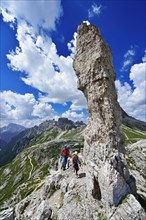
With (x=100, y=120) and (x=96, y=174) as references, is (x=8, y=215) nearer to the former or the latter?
(x=96, y=174)

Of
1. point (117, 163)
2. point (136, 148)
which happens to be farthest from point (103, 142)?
point (136, 148)

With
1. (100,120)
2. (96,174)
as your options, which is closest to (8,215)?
(96,174)

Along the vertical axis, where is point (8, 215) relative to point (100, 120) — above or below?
below

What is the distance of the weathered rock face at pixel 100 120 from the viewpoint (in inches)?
1155

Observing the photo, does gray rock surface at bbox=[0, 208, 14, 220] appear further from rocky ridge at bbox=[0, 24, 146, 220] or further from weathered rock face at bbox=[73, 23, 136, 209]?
weathered rock face at bbox=[73, 23, 136, 209]

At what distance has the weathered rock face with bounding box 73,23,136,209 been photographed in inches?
1155

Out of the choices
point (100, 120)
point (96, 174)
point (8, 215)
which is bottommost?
point (8, 215)

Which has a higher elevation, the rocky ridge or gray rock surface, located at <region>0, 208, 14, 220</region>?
the rocky ridge

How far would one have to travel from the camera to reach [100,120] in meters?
36.7

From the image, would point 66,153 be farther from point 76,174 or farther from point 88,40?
point 88,40

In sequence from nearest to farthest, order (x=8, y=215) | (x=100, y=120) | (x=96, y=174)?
(x=96, y=174) < (x=8, y=215) < (x=100, y=120)

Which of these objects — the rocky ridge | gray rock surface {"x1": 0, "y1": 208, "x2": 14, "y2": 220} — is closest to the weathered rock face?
the rocky ridge

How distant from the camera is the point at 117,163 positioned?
101 ft

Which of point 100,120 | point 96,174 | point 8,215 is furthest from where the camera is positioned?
point 100,120
